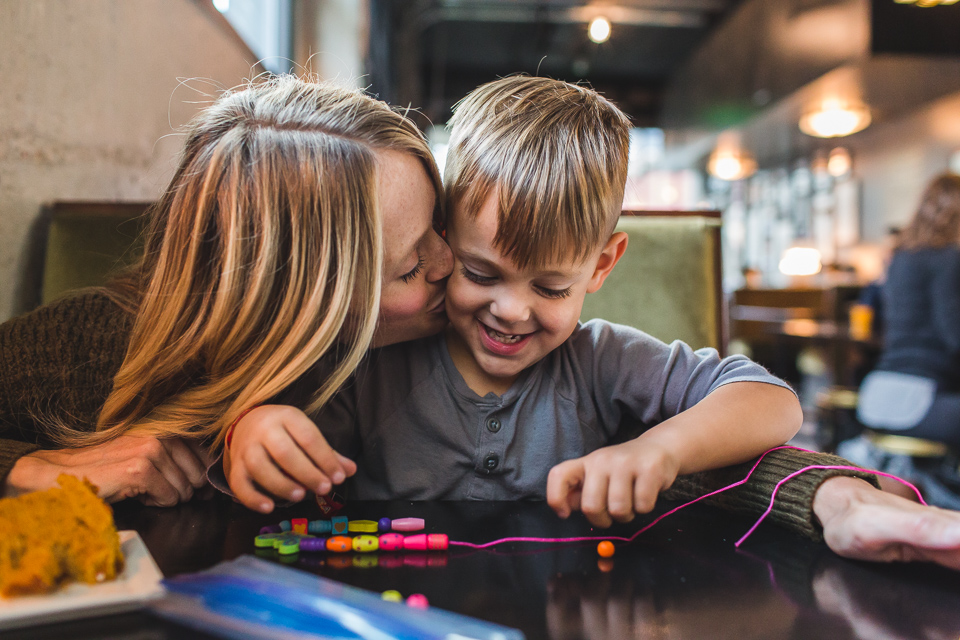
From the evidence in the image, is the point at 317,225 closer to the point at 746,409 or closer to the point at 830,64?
the point at 746,409

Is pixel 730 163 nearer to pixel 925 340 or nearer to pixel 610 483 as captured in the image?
pixel 925 340

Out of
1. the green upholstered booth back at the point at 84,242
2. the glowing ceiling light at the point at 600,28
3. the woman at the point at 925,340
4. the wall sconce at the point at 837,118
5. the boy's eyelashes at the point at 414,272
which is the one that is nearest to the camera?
the boy's eyelashes at the point at 414,272

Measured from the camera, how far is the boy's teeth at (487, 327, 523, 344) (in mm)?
758

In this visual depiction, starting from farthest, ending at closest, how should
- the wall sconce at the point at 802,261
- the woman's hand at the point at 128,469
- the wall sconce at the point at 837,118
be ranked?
1. the wall sconce at the point at 802,261
2. the wall sconce at the point at 837,118
3. the woman's hand at the point at 128,469

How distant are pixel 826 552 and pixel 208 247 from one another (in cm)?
62

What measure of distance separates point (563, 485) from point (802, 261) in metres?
7.10

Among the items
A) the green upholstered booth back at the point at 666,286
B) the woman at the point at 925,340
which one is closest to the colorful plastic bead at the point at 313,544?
the green upholstered booth back at the point at 666,286

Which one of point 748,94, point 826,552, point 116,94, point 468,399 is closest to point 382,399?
point 468,399

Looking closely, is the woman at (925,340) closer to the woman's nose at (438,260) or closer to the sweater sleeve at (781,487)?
the sweater sleeve at (781,487)

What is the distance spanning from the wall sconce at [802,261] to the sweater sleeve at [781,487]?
6862mm

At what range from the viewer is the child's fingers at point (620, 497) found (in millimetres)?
522

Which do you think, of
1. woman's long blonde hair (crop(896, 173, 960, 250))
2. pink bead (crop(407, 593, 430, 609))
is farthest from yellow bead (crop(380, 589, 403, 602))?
woman's long blonde hair (crop(896, 173, 960, 250))

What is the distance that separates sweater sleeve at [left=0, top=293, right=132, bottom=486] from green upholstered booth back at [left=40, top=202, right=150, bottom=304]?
0.30 metres

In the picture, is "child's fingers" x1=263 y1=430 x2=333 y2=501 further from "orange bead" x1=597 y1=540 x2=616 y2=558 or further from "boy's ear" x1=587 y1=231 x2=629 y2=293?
"boy's ear" x1=587 y1=231 x2=629 y2=293
